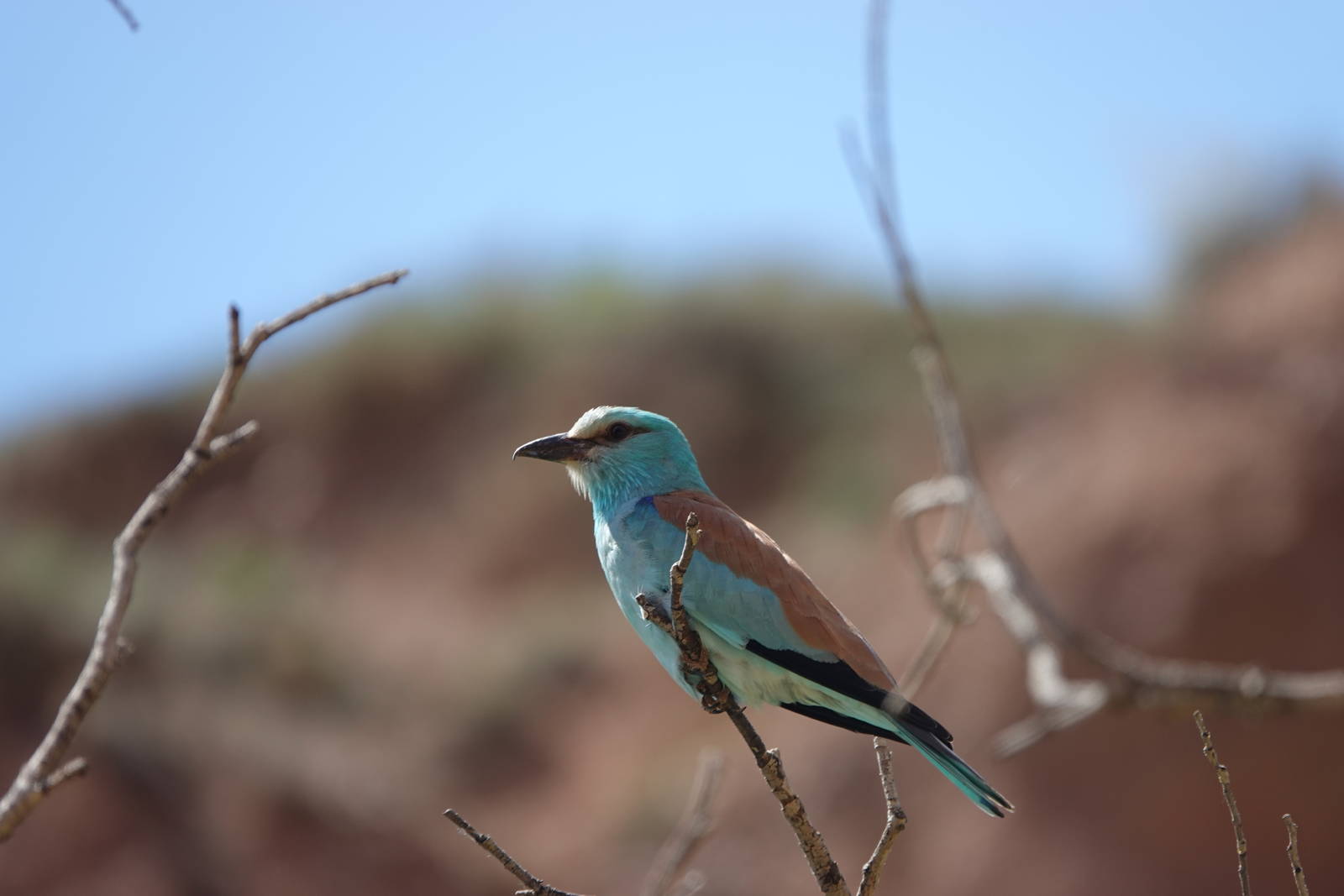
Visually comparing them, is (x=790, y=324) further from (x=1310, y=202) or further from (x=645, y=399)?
(x=1310, y=202)

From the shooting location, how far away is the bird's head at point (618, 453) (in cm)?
368

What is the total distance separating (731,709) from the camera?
275 centimetres

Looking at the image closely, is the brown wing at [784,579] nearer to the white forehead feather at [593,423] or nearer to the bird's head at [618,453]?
the bird's head at [618,453]

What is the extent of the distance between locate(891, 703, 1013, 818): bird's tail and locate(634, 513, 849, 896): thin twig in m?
0.42

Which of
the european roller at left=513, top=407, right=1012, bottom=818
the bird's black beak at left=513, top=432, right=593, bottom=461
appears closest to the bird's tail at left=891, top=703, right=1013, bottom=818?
the european roller at left=513, top=407, right=1012, bottom=818

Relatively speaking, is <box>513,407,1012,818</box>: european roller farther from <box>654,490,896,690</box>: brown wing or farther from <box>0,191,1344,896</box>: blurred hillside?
<box>0,191,1344,896</box>: blurred hillside

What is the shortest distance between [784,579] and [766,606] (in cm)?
13

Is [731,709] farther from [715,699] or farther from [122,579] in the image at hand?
[122,579]

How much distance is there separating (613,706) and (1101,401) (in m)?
Result: 6.45

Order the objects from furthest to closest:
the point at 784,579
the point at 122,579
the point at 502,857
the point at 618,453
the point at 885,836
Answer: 1. the point at 618,453
2. the point at 784,579
3. the point at 885,836
4. the point at 502,857
5. the point at 122,579

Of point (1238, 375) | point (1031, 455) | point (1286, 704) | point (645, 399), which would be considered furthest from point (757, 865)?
point (645, 399)

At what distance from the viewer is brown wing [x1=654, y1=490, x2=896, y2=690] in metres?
3.18

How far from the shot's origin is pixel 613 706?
14227 mm

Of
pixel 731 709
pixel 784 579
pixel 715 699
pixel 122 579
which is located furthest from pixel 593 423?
pixel 122 579
